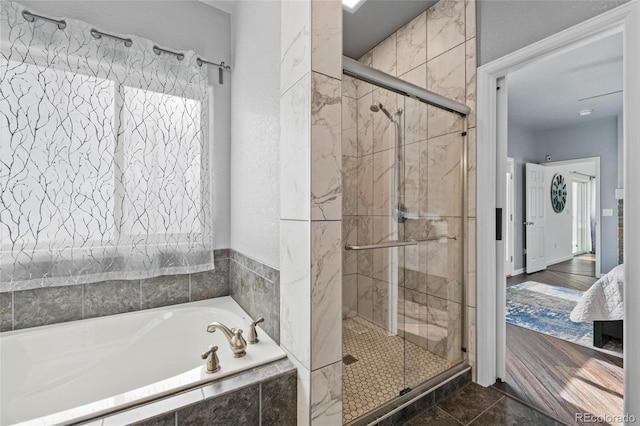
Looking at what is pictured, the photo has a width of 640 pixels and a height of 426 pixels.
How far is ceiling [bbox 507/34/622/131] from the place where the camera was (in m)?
2.74

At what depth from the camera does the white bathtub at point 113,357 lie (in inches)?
50.2

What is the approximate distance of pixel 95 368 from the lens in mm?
1515

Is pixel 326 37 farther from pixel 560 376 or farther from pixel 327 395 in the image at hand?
pixel 560 376

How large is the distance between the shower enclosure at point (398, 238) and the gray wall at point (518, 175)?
369cm

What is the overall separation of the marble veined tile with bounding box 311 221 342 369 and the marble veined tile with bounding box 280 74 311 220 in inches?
4.7

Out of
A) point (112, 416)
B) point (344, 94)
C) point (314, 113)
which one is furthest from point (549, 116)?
point (112, 416)

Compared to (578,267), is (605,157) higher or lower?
higher

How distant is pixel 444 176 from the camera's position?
1.82 metres

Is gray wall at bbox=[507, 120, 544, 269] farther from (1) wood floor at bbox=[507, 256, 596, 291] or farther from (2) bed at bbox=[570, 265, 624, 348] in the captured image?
(2) bed at bbox=[570, 265, 624, 348]

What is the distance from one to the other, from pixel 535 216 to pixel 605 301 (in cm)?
324

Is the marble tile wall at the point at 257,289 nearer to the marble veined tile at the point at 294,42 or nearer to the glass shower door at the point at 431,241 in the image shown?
the glass shower door at the point at 431,241

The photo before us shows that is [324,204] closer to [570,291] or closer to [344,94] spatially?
[344,94]

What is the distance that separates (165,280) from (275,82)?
147cm

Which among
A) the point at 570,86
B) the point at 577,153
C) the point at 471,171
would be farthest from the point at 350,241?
the point at 577,153
